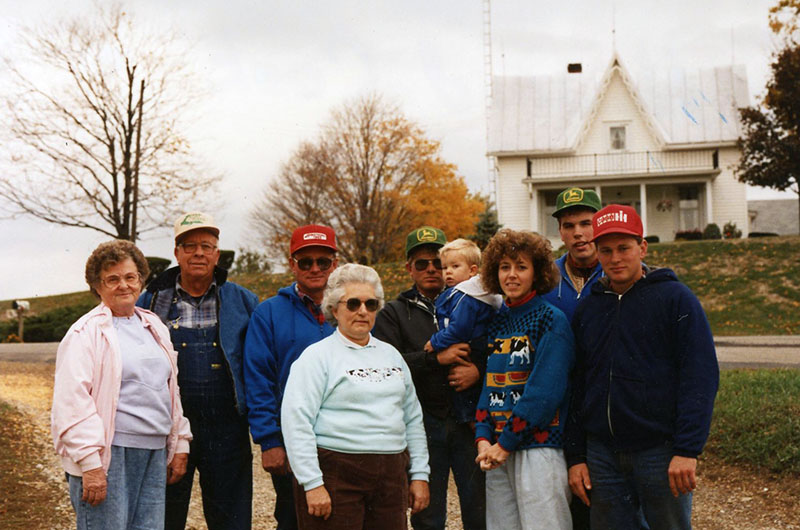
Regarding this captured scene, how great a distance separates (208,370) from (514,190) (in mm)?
32172

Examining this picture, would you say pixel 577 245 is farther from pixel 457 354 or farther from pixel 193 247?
pixel 193 247

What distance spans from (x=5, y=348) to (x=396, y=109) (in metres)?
20.7

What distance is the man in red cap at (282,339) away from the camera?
4.11 meters

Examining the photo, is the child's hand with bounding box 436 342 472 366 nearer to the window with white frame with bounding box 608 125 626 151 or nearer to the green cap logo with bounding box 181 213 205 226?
the green cap logo with bounding box 181 213 205 226

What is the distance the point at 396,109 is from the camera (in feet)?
114

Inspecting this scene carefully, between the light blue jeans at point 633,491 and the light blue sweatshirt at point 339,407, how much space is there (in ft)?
3.12

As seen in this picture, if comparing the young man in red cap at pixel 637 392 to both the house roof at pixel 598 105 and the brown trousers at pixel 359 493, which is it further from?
the house roof at pixel 598 105

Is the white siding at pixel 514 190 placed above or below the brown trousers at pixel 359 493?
above

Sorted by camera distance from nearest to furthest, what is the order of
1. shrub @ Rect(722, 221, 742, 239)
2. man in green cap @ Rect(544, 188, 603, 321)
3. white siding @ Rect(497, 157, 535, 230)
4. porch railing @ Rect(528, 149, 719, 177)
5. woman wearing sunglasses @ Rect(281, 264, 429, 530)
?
woman wearing sunglasses @ Rect(281, 264, 429, 530) < man in green cap @ Rect(544, 188, 603, 321) < shrub @ Rect(722, 221, 742, 239) < porch railing @ Rect(528, 149, 719, 177) < white siding @ Rect(497, 157, 535, 230)

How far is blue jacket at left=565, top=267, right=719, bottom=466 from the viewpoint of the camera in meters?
3.41

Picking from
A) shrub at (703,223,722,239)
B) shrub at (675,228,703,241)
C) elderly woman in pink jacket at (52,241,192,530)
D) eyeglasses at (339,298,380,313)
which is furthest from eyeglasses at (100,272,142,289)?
→ shrub at (675,228,703,241)

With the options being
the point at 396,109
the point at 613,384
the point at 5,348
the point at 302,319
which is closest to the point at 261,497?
the point at 302,319

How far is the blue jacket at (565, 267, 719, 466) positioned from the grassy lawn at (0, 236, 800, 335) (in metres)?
15.5

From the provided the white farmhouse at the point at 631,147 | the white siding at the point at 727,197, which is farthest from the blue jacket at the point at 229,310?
the white siding at the point at 727,197
